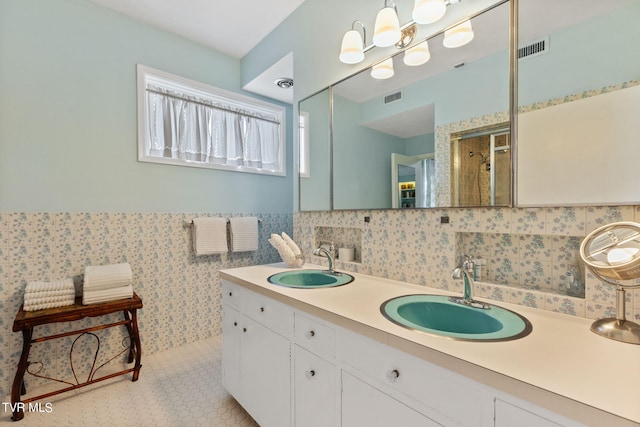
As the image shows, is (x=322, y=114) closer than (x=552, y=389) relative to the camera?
No

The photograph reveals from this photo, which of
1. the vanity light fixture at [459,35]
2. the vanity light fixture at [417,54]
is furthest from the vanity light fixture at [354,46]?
the vanity light fixture at [459,35]

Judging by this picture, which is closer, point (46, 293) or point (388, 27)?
point (388, 27)

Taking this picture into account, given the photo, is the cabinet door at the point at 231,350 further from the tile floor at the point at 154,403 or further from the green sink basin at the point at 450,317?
the green sink basin at the point at 450,317

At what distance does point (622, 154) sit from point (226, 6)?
8.36ft

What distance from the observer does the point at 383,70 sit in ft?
5.44

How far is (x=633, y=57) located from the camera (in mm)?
887

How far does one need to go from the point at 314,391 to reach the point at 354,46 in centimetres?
179

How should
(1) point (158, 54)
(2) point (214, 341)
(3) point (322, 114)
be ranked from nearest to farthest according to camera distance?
1. (3) point (322, 114)
2. (1) point (158, 54)
3. (2) point (214, 341)

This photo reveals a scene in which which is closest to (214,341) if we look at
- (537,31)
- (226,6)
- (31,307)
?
(31,307)

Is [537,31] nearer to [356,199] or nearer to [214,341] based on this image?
[356,199]

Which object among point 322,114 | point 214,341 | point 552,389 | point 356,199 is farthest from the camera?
point 214,341

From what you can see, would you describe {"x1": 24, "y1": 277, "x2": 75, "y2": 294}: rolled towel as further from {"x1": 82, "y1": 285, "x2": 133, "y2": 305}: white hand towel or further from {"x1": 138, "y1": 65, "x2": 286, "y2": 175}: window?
{"x1": 138, "y1": 65, "x2": 286, "y2": 175}: window

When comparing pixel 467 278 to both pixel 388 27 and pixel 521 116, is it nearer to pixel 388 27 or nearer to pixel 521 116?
pixel 521 116

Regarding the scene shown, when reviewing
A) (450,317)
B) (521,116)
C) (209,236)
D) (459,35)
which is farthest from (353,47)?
(209,236)
